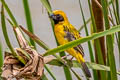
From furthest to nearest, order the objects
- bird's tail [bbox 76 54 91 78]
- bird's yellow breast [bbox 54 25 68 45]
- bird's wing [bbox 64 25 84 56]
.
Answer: bird's yellow breast [bbox 54 25 68 45] → bird's wing [bbox 64 25 84 56] → bird's tail [bbox 76 54 91 78]

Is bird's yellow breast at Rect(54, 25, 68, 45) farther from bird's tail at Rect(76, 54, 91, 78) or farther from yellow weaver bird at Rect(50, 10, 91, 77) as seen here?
bird's tail at Rect(76, 54, 91, 78)

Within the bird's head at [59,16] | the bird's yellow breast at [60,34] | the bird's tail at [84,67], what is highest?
the bird's head at [59,16]

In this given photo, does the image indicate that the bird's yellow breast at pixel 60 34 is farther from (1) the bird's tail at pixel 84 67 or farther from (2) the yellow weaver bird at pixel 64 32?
(1) the bird's tail at pixel 84 67

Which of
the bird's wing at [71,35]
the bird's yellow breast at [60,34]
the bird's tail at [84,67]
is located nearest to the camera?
the bird's tail at [84,67]

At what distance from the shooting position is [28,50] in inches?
31.3

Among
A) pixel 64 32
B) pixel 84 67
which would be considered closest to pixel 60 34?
pixel 64 32

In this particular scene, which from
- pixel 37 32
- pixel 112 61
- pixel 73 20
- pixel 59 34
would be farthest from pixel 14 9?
pixel 112 61

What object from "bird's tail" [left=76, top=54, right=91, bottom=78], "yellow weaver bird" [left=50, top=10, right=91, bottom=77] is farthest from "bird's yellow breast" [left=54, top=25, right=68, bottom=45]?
"bird's tail" [left=76, top=54, right=91, bottom=78]

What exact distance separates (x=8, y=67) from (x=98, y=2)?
0.48m

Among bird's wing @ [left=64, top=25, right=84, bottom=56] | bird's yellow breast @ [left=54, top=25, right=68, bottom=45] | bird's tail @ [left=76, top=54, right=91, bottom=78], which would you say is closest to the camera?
bird's tail @ [left=76, top=54, right=91, bottom=78]

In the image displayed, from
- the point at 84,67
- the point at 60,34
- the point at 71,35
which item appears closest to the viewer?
the point at 84,67

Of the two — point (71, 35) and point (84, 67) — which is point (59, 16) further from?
point (84, 67)

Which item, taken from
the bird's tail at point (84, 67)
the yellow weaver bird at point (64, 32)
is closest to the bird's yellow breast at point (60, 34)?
the yellow weaver bird at point (64, 32)

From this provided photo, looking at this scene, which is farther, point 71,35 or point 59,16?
point 59,16
